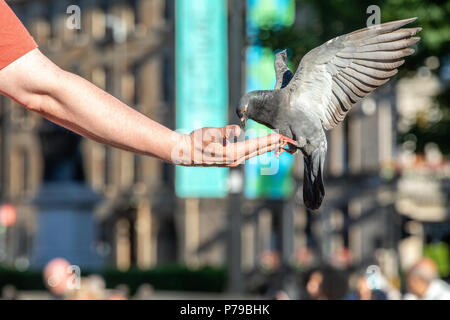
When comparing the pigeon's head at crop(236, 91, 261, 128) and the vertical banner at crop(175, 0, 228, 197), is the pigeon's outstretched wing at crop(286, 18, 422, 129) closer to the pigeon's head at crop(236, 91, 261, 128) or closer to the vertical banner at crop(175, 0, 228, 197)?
the pigeon's head at crop(236, 91, 261, 128)

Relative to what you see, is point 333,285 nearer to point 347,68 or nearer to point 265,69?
point 347,68

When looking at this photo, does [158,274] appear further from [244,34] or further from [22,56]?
[22,56]

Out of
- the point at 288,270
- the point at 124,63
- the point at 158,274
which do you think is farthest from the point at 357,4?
the point at 124,63

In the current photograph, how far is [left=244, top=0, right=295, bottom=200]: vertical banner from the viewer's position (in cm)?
1477

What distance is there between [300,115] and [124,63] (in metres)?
37.7

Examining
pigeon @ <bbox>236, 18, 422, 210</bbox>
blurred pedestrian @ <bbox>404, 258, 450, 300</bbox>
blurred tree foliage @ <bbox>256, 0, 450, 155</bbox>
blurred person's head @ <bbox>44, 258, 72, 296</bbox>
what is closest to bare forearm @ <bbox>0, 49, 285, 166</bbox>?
pigeon @ <bbox>236, 18, 422, 210</bbox>

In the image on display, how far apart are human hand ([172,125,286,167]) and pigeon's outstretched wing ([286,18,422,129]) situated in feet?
0.49

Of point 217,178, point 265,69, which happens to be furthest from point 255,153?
point 217,178

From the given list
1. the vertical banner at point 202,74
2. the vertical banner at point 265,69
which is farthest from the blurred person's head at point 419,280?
the vertical banner at point 202,74

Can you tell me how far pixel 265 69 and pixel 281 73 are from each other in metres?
19.5

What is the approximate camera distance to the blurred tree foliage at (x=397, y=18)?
524 inches

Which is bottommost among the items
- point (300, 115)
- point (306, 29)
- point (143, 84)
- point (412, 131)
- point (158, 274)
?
point (158, 274)

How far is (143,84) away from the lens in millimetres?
37625

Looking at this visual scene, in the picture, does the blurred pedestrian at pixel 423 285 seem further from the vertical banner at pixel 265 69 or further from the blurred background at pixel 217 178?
the vertical banner at pixel 265 69
